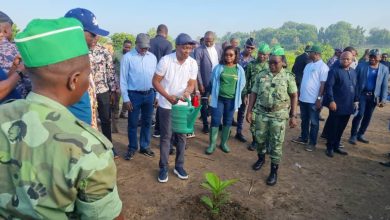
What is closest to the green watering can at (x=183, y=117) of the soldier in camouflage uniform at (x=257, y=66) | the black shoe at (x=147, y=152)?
the black shoe at (x=147, y=152)

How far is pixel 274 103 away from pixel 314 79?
194 centimetres

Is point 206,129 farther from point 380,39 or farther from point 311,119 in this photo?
point 380,39

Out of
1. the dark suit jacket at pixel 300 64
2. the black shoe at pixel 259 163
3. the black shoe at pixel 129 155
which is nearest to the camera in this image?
the black shoe at pixel 259 163

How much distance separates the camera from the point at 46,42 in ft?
3.79

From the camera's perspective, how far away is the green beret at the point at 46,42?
115 cm

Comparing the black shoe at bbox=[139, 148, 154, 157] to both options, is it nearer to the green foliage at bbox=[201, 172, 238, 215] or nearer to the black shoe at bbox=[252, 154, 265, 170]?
the black shoe at bbox=[252, 154, 265, 170]

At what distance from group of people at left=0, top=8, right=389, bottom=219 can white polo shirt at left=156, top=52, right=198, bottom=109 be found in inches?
0.6

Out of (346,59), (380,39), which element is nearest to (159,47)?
(346,59)

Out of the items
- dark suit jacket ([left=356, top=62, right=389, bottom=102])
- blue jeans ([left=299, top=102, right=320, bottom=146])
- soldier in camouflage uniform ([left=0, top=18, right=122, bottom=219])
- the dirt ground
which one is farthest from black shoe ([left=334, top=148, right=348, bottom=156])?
soldier in camouflage uniform ([left=0, top=18, right=122, bottom=219])

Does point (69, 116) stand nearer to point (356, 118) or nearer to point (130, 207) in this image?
point (130, 207)

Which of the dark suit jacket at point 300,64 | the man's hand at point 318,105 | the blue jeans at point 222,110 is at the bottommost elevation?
the blue jeans at point 222,110

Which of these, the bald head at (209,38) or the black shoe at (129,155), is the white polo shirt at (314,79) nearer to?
the bald head at (209,38)

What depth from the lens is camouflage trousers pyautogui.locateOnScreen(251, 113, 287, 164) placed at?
4592mm

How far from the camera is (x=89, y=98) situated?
3.21 m
